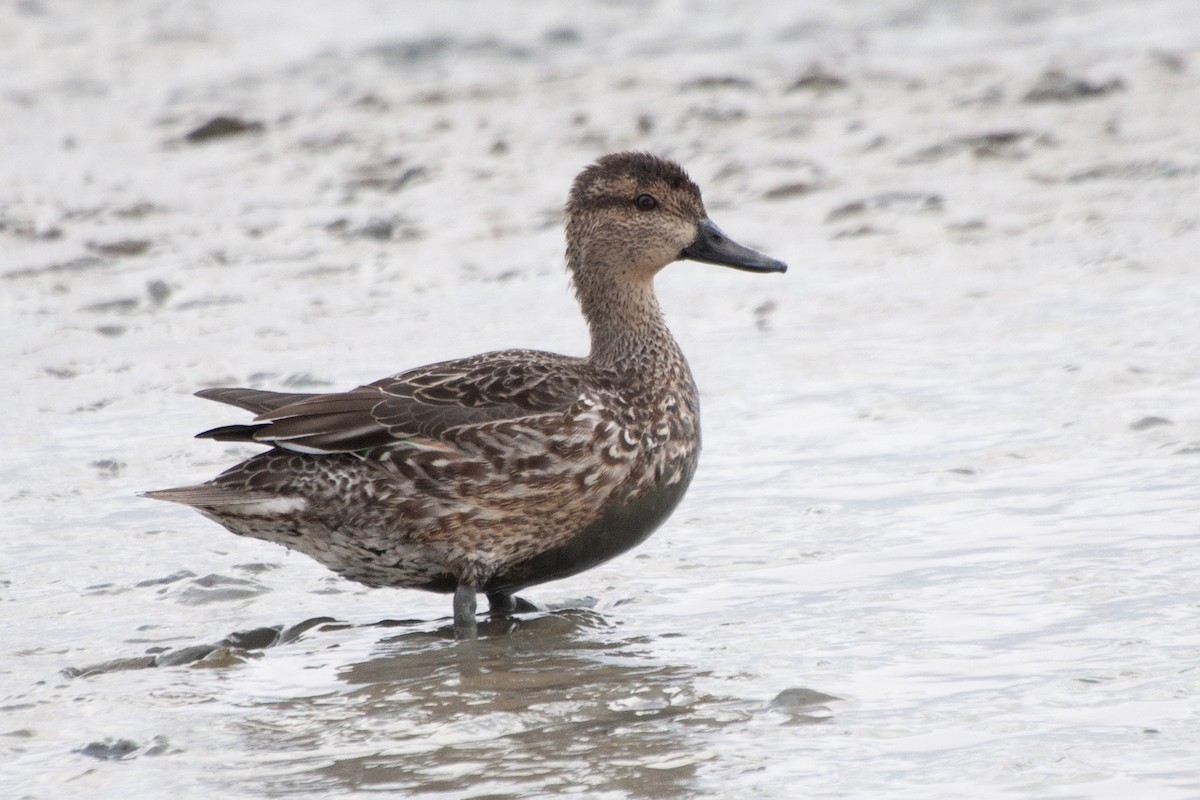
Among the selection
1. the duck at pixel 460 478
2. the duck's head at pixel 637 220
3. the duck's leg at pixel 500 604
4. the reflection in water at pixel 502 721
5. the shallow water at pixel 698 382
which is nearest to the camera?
the reflection in water at pixel 502 721

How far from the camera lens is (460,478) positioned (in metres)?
6.23

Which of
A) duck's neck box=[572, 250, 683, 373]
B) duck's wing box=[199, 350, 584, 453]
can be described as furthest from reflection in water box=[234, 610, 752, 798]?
duck's neck box=[572, 250, 683, 373]

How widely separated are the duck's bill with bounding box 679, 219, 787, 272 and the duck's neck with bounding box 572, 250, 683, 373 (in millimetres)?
210

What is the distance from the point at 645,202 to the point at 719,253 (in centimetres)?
36

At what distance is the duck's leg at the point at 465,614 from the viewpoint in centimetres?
624

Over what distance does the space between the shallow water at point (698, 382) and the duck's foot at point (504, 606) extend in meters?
0.10

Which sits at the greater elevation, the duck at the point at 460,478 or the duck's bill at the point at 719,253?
the duck's bill at the point at 719,253

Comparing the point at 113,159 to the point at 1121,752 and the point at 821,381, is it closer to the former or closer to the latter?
the point at 821,381

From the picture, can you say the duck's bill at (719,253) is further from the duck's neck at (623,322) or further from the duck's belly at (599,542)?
the duck's belly at (599,542)

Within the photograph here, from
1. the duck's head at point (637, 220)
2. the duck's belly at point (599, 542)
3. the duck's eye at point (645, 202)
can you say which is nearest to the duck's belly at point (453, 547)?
the duck's belly at point (599, 542)

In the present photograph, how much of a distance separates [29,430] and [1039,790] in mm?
5243

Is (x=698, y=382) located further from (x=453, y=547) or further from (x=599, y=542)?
(x=453, y=547)

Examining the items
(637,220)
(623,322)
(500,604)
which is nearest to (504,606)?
(500,604)

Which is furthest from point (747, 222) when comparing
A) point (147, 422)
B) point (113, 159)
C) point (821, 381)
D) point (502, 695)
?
point (502, 695)
